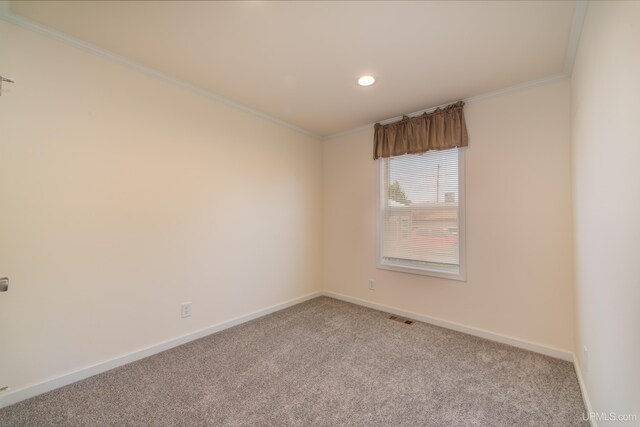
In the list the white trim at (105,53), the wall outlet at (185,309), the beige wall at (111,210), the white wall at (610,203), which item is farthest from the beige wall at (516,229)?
the white trim at (105,53)

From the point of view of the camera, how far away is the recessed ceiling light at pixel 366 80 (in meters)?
2.38

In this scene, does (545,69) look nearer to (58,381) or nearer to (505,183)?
(505,183)

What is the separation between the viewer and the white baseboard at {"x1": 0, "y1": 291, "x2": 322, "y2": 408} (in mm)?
1711

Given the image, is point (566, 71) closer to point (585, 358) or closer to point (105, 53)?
point (585, 358)

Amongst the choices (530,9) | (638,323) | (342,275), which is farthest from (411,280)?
(530,9)

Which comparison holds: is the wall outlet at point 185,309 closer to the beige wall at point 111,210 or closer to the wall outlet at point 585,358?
the beige wall at point 111,210

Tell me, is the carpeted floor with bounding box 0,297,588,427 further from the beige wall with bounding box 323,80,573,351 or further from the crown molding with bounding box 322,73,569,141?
the crown molding with bounding box 322,73,569,141

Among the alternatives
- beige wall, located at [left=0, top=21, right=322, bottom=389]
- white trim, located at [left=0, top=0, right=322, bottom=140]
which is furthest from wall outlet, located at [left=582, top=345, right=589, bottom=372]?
white trim, located at [left=0, top=0, right=322, bottom=140]

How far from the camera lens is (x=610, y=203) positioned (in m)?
1.22

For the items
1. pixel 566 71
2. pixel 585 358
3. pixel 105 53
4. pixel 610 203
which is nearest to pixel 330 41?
pixel 105 53

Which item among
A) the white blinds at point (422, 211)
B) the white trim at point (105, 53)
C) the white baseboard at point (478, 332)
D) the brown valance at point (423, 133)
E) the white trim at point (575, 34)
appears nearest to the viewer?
the white trim at point (575, 34)

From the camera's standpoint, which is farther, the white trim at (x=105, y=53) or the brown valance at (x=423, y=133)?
the brown valance at (x=423, y=133)

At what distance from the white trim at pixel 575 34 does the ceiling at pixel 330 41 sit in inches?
1.0

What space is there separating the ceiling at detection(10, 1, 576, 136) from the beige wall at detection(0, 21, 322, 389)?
1.01 ft
